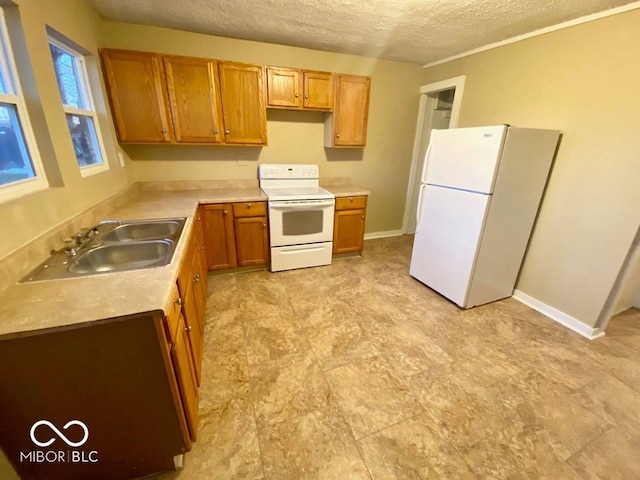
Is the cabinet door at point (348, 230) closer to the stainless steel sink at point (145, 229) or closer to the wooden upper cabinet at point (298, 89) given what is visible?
the wooden upper cabinet at point (298, 89)

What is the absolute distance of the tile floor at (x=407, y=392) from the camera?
132cm

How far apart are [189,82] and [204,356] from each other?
2485 mm

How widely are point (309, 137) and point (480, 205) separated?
217 cm

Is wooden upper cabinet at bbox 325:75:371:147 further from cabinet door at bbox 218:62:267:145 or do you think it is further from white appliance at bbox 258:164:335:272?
cabinet door at bbox 218:62:267:145

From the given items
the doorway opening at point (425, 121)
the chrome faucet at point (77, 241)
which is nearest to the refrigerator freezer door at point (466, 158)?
the doorway opening at point (425, 121)

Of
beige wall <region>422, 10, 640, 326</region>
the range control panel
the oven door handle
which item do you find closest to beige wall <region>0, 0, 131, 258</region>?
the oven door handle

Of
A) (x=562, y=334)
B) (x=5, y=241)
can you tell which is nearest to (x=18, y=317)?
(x=5, y=241)

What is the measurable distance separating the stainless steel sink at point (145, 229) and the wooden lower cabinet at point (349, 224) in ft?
5.97

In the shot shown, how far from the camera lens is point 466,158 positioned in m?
2.27

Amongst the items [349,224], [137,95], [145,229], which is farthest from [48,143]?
[349,224]

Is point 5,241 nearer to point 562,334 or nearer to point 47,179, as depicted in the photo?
point 47,179

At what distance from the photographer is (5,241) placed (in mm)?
1162

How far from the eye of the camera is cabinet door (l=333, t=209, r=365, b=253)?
10.9 ft

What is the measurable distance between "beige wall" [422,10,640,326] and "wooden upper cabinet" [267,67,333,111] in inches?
70.2
